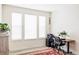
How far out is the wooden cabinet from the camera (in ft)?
6.25

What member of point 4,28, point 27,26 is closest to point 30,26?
point 27,26

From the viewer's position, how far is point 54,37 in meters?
1.98

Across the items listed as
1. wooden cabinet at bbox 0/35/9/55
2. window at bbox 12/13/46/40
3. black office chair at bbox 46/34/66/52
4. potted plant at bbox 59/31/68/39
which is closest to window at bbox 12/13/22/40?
window at bbox 12/13/46/40

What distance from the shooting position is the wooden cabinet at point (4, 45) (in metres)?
1.91

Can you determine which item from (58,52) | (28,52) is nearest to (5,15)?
(28,52)

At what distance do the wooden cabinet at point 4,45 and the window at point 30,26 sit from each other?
296 millimetres

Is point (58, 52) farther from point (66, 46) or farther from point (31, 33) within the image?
point (31, 33)

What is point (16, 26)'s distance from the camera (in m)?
1.93

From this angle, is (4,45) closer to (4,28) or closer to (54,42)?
(4,28)

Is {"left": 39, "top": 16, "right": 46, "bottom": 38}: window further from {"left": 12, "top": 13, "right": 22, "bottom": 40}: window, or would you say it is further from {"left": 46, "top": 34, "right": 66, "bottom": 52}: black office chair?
{"left": 12, "top": 13, "right": 22, "bottom": 40}: window

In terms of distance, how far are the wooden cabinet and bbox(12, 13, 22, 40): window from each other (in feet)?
0.39

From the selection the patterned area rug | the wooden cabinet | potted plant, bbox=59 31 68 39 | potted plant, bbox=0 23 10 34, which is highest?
potted plant, bbox=0 23 10 34
